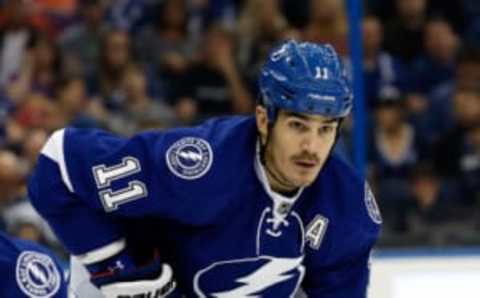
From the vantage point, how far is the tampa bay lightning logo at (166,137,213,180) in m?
2.33

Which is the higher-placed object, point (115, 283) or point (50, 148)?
point (50, 148)

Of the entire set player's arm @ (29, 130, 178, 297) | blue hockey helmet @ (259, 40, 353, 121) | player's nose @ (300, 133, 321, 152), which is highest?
blue hockey helmet @ (259, 40, 353, 121)

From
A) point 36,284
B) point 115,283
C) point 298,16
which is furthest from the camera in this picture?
point 298,16

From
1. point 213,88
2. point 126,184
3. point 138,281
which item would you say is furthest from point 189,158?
point 213,88

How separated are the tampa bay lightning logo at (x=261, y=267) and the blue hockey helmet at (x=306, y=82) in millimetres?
224

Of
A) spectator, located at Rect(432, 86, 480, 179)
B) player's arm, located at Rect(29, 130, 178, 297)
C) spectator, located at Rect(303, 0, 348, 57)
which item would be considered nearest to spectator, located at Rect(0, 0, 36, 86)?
spectator, located at Rect(303, 0, 348, 57)

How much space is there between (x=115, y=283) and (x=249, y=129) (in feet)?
1.18

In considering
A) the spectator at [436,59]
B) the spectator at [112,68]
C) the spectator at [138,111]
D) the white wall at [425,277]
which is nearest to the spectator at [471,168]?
the spectator at [436,59]

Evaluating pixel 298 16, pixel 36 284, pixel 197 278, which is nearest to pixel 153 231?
pixel 197 278

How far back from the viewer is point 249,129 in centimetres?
241

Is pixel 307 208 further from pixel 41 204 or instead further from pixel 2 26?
pixel 2 26

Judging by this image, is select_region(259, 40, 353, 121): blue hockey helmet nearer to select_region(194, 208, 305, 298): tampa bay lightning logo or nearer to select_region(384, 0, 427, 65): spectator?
select_region(194, 208, 305, 298): tampa bay lightning logo

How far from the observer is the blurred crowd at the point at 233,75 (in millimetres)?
4262

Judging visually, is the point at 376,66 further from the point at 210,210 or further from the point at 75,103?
the point at 210,210
